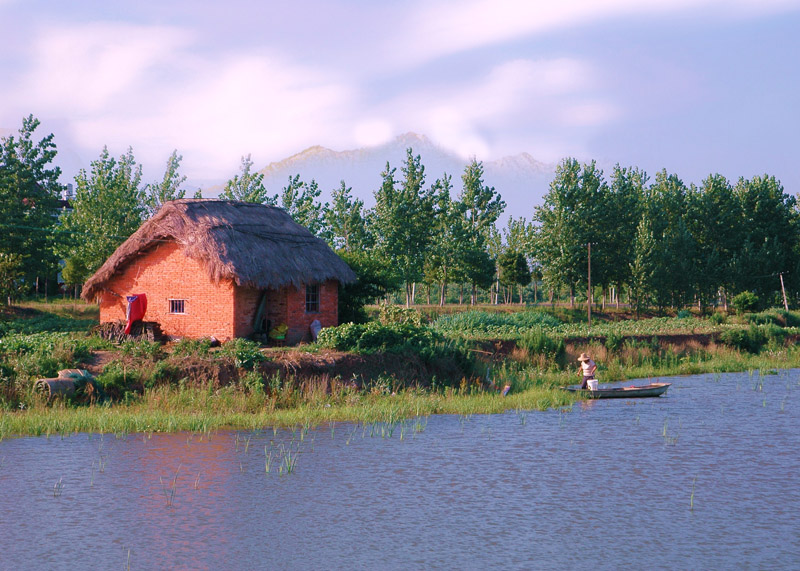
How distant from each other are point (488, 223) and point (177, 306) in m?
50.2

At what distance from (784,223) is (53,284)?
61270mm

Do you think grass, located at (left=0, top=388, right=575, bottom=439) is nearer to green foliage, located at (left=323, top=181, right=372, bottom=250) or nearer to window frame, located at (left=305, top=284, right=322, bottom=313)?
window frame, located at (left=305, top=284, right=322, bottom=313)

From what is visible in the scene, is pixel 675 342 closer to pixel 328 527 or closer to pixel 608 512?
pixel 608 512

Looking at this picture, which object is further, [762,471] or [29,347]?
[29,347]

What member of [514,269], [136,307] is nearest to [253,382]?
[136,307]

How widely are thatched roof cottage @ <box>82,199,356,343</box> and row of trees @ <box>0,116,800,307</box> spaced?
23336 millimetres

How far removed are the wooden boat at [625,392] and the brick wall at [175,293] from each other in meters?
11.6

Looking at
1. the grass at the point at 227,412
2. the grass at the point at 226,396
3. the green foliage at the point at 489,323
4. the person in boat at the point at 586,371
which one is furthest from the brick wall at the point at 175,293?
the green foliage at the point at 489,323

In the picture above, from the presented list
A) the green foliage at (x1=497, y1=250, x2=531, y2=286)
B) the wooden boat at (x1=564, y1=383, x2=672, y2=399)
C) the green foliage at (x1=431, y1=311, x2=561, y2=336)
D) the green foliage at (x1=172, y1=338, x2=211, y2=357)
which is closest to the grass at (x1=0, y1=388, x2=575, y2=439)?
the wooden boat at (x1=564, y1=383, x2=672, y2=399)

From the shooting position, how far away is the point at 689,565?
9781 millimetres

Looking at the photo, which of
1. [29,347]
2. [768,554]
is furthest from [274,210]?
[768,554]

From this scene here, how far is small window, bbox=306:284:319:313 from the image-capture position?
31828 mm

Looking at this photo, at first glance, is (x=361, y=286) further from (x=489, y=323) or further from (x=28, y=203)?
(x=28, y=203)

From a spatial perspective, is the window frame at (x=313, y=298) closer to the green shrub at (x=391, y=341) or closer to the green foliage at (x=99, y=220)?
the green shrub at (x=391, y=341)
